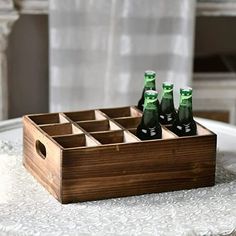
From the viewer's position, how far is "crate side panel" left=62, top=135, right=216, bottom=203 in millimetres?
1423

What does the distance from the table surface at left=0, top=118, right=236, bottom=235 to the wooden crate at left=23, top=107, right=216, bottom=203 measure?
2cm

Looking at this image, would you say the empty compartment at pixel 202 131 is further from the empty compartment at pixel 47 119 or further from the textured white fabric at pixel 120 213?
the empty compartment at pixel 47 119

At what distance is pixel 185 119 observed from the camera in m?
1.55

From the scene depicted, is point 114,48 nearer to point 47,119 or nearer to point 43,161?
point 47,119

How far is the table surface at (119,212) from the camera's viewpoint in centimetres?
134

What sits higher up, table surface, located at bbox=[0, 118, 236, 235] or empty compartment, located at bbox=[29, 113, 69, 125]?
empty compartment, located at bbox=[29, 113, 69, 125]

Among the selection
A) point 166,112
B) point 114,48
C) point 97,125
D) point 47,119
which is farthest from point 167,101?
point 114,48

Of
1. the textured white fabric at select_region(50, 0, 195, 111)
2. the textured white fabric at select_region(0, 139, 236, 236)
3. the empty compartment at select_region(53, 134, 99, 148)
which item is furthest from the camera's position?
the textured white fabric at select_region(50, 0, 195, 111)

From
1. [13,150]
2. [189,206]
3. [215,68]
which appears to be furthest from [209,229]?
[215,68]

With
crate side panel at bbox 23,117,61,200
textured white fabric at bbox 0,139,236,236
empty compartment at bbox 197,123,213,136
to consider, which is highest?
empty compartment at bbox 197,123,213,136

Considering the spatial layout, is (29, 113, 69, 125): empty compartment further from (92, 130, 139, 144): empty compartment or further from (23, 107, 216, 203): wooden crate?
(92, 130, 139, 144): empty compartment

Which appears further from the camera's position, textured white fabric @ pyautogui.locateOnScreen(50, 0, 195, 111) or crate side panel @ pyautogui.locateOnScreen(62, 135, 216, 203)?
textured white fabric @ pyautogui.locateOnScreen(50, 0, 195, 111)

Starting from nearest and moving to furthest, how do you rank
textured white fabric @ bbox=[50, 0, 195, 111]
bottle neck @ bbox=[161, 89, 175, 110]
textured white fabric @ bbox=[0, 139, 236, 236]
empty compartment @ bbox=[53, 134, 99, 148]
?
textured white fabric @ bbox=[0, 139, 236, 236] < empty compartment @ bbox=[53, 134, 99, 148] < bottle neck @ bbox=[161, 89, 175, 110] < textured white fabric @ bbox=[50, 0, 195, 111]

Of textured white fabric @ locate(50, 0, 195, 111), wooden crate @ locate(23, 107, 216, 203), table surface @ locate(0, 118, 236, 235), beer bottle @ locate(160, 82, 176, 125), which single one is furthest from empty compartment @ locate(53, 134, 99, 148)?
textured white fabric @ locate(50, 0, 195, 111)
